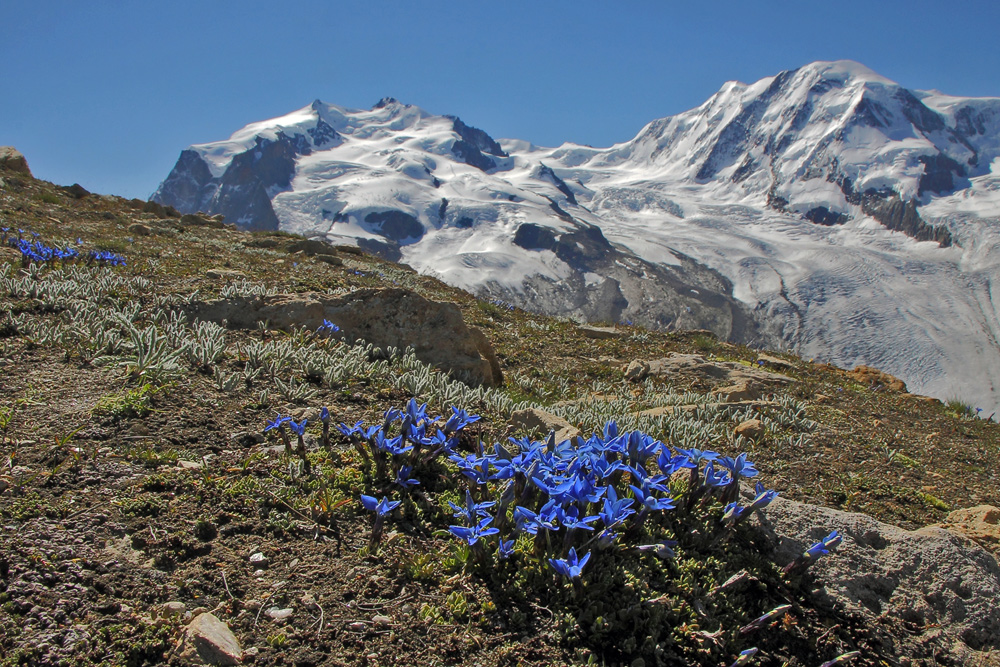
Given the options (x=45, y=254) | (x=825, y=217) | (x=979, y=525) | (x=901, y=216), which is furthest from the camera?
(x=825, y=217)

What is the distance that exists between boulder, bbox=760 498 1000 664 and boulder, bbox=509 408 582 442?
1354mm

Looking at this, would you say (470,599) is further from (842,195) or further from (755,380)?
(842,195)

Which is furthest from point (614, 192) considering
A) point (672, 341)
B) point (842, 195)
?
point (672, 341)

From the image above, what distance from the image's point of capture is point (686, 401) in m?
6.93

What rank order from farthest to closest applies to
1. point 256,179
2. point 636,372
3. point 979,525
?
point 256,179 → point 636,372 → point 979,525

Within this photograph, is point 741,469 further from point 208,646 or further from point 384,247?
point 384,247

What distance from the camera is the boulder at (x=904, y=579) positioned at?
264 cm

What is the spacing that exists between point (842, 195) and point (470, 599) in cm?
19278

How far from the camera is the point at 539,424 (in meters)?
4.17

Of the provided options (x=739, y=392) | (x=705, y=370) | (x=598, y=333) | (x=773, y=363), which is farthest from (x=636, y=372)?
(x=773, y=363)

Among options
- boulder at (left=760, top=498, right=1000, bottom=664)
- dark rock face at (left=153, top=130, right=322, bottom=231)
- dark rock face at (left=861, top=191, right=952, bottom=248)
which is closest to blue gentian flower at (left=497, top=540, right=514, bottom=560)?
boulder at (left=760, top=498, right=1000, bottom=664)

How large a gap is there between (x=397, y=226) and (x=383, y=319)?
446 ft

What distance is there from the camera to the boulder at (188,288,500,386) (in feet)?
20.4

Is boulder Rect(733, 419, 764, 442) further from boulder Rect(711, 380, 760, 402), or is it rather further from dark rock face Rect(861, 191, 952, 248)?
dark rock face Rect(861, 191, 952, 248)
